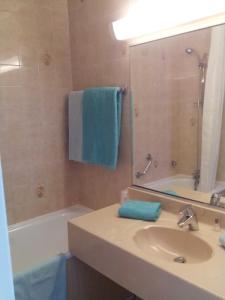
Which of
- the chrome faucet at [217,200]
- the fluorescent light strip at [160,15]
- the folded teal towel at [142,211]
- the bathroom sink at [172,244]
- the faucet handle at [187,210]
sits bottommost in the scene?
the bathroom sink at [172,244]

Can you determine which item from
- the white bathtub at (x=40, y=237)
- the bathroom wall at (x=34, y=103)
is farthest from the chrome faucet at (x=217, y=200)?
the bathroom wall at (x=34, y=103)

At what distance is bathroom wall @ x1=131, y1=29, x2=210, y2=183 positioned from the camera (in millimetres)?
1524

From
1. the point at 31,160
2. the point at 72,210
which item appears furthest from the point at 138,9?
the point at 72,210

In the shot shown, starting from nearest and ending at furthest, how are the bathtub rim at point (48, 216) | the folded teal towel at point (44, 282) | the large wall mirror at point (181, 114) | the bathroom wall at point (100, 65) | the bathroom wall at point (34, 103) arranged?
1. the large wall mirror at point (181, 114)
2. the folded teal towel at point (44, 282)
3. the bathroom wall at point (100, 65)
4. the bathroom wall at point (34, 103)
5. the bathtub rim at point (48, 216)

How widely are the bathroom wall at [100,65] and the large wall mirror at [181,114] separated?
93mm

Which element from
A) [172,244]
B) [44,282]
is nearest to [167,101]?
[172,244]

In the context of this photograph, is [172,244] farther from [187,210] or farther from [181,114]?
[181,114]

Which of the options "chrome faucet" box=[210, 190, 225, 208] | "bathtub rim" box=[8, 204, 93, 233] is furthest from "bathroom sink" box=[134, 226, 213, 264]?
"bathtub rim" box=[8, 204, 93, 233]

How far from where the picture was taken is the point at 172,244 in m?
1.43

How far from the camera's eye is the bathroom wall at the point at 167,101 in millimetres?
1524

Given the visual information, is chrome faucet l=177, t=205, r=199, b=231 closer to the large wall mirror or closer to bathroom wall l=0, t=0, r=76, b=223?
the large wall mirror

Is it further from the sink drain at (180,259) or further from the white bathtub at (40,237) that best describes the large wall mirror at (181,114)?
the white bathtub at (40,237)

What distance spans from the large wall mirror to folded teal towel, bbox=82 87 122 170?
0.14 meters

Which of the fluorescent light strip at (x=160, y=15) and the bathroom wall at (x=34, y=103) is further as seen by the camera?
the bathroom wall at (x=34, y=103)
